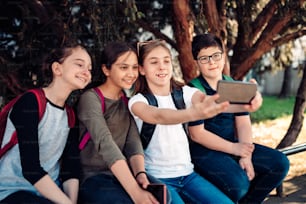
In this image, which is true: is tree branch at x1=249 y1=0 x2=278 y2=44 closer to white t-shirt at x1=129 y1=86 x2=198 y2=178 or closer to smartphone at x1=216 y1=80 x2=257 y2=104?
white t-shirt at x1=129 y1=86 x2=198 y2=178

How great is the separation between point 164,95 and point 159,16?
3434 mm

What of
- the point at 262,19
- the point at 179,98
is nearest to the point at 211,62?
the point at 179,98

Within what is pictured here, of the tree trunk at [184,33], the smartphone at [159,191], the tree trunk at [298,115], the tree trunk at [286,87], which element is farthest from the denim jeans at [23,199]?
the tree trunk at [286,87]

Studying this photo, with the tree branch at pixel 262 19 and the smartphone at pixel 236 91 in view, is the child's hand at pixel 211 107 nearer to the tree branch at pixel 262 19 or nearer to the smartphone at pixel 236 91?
the smartphone at pixel 236 91

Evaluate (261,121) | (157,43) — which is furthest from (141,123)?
(261,121)

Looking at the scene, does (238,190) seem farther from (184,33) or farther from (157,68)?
(184,33)

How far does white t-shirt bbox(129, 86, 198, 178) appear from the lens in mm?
2352

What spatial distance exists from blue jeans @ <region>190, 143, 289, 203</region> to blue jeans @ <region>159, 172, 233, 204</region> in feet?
0.33

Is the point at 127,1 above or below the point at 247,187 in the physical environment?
above

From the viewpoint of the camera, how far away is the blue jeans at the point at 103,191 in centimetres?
212

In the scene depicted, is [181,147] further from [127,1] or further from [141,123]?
[127,1]

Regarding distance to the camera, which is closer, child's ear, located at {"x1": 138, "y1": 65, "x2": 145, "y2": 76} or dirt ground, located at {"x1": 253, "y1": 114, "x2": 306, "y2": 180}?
child's ear, located at {"x1": 138, "y1": 65, "x2": 145, "y2": 76}

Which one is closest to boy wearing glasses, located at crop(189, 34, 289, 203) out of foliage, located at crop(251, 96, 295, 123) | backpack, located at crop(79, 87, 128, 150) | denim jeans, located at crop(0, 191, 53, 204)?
backpack, located at crop(79, 87, 128, 150)

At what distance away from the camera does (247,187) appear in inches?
97.3
